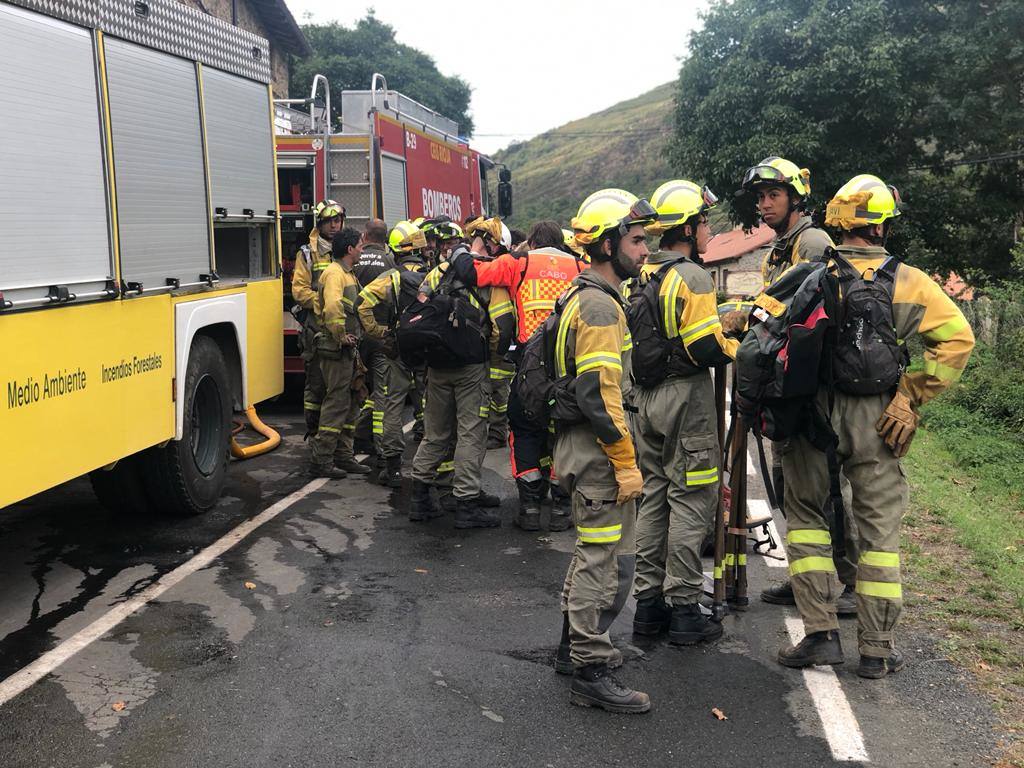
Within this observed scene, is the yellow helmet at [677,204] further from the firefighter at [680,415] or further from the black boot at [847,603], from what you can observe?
the black boot at [847,603]

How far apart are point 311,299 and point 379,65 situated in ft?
143

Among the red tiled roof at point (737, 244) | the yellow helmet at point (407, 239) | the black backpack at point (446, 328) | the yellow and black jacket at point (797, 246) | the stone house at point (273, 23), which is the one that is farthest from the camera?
the red tiled roof at point (737, 244)

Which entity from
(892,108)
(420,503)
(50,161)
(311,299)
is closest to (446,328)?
(420,503)

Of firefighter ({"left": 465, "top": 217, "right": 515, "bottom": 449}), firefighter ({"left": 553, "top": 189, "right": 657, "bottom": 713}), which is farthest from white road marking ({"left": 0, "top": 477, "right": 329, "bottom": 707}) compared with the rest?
firefighter ({"left": 553, "top": 189, "right": 657, "bottom": 713})

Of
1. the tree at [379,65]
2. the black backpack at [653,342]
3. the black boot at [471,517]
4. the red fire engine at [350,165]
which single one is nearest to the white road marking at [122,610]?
the black boot at [471,517]

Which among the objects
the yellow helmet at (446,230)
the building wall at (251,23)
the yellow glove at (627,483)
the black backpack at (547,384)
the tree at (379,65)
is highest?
the tree at (379,65)

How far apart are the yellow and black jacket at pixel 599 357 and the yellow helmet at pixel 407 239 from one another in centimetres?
399

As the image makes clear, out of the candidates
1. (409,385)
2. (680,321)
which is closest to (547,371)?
(680,321)

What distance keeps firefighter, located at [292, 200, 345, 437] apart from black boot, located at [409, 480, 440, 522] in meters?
1.92

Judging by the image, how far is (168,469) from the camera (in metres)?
6.71

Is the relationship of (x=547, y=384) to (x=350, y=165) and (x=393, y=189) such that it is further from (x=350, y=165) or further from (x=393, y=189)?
(x=393, y=189)

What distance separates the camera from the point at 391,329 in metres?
8.16

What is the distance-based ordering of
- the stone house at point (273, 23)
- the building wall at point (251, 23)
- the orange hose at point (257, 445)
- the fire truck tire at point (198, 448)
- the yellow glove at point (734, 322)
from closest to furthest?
the yellow glove at point (734, 322)
the fire truck tire at point (198, 448)
the orange hose at point (257, 445)
the building wall at point (251, 23)
the stone house at point (273, 23)

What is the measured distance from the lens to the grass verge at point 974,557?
473 centimetres
